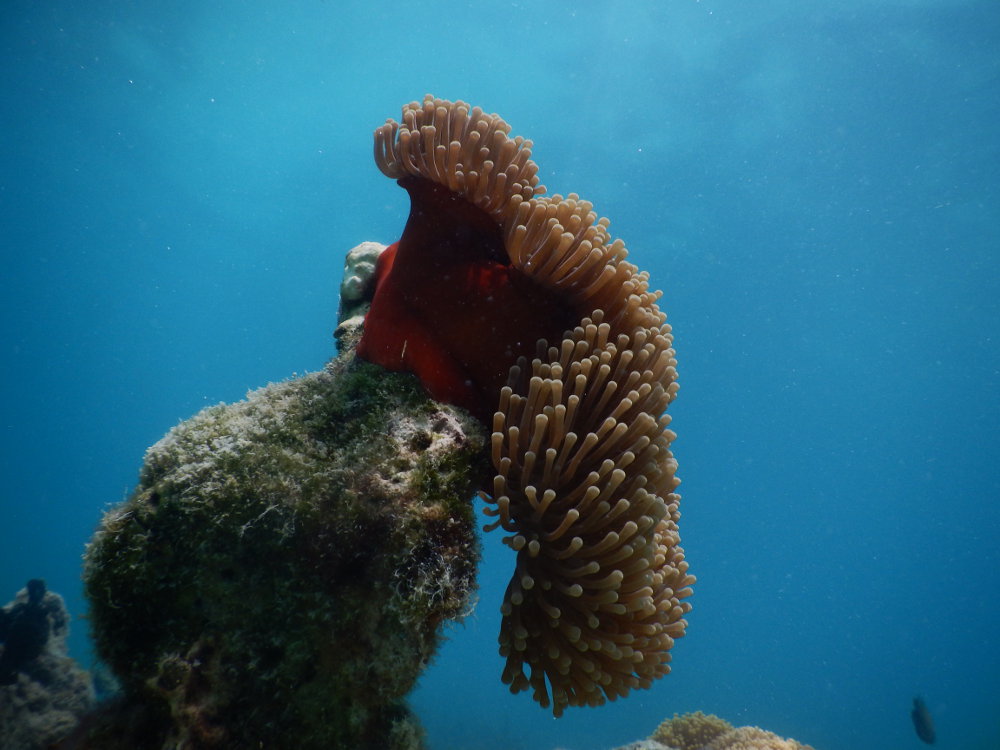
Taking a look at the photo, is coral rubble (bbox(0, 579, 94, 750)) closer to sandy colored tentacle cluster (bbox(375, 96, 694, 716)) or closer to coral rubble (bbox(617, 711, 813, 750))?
coral rubble (bbox(617, 711, 813, 750))

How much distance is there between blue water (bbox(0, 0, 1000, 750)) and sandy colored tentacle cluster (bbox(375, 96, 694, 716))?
28.7 inches

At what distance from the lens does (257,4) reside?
30.6m

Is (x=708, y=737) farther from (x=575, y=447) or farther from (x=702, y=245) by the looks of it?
(x=702, y=245)

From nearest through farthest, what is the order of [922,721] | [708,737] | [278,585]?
[278,585] < [708,737] < [922,721]

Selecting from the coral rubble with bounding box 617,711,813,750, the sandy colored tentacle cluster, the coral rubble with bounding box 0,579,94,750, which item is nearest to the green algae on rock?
the sandy colored tentacle cluster

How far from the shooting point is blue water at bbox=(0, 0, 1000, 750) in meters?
29.1

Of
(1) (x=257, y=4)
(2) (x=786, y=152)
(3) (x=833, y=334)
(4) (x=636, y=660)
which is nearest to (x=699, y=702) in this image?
(3) (x=833, y=334)

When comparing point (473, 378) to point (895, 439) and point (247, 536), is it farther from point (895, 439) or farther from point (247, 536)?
point (895, 439)

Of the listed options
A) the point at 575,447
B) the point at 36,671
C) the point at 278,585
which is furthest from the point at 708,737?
the point at 36,671

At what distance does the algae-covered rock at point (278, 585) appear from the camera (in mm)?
2332

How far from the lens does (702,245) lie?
4341 cm

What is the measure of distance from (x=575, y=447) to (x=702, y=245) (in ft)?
147

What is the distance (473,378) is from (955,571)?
131892 mm

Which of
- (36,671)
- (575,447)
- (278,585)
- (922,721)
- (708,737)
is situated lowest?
(922,721)
